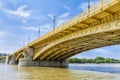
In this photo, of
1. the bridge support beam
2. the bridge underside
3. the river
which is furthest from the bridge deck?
the bridge support beam

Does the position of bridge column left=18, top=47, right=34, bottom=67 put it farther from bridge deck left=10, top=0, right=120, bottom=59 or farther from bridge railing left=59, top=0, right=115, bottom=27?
bridge railing left=59, top=0, right=115, bottom=27

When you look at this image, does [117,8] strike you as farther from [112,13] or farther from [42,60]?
[42,60]

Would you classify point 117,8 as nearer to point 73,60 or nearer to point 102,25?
point 102,25

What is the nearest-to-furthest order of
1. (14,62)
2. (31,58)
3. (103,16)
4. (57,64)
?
(103,16)
(31,58)
(57,64)
(14,62)

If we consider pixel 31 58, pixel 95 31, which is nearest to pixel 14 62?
pixel 31 58

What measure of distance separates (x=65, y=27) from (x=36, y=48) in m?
23.2

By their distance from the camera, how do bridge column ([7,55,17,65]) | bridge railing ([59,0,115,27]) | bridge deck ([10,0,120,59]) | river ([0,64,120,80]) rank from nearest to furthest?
bridge deck ([10,0,120,59])
river ([0,64,120,80])
bridge railing ([59,0,115,27])
bridge column ([7,55,17,65])

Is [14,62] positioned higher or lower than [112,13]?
lower

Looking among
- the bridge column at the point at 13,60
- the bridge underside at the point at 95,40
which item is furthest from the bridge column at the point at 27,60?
the bridge column at the point at 13,60

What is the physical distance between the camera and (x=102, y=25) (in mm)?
20438

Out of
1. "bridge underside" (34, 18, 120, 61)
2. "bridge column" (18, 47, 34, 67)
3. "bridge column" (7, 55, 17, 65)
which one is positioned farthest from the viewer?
"bridge column" (7, 55, 17, 65)

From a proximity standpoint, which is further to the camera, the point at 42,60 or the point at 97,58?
the point at 97,58

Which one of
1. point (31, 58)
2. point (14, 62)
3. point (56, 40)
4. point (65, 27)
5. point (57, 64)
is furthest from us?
point (14, 62)

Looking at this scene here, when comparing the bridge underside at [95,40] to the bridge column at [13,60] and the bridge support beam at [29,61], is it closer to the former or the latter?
the bridge support beam at [29,61]
